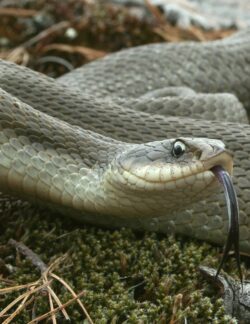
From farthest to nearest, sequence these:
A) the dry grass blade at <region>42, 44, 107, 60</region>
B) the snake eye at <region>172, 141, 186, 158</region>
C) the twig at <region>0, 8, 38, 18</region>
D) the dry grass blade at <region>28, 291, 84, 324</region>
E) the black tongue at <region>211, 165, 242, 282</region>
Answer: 1. the twig at <region>0, 8, 38, 18</region>
2. the dry grass blade at <region>42, 44, 107, 60</region>
3. the snake eye at <region>172, 141, 186, 158</region>
4. the black tongue at <region>211, 165, 242, 282</region>
5. the dry grass blade at <region>28, 291, 84, 324</region>

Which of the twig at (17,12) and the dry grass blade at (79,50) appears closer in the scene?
the dry grass blade at (79,50)

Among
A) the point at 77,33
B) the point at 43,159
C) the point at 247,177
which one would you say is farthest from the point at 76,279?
the point at 77,33

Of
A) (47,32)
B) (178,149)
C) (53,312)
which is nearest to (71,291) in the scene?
(53,312)

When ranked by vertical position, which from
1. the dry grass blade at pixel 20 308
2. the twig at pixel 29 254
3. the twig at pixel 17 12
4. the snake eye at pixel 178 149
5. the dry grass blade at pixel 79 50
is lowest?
the twig at pixel 29 254

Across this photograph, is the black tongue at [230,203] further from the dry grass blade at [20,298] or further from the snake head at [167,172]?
the dry grass blade at [20,298]

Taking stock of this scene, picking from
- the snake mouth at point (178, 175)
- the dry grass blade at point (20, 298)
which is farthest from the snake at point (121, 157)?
the dry grass blade at point (20, 298)

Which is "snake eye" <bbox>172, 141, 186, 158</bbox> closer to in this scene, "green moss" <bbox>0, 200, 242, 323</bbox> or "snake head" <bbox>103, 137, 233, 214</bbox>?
"snake head" <bbox>103, 137, 233, 214</bbox>

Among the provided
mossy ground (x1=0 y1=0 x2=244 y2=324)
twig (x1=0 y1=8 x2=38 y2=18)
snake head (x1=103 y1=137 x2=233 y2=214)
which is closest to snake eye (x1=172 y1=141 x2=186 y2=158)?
snake head (x1=103 y1=137 x2=233 y2=214)

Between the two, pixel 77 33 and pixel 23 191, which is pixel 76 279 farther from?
pixel 77 33

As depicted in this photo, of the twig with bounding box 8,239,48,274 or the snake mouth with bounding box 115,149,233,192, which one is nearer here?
the snake mouth with bounding box 115,149,233,192
